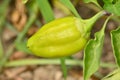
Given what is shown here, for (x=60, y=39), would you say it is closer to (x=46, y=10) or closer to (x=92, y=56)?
(x=92, y=56)

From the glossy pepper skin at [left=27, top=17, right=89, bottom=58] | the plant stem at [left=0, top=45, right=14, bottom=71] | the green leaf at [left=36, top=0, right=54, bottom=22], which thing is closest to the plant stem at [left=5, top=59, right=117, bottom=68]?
the plant stem at [left=0, top=45, right=14, bottom=71]

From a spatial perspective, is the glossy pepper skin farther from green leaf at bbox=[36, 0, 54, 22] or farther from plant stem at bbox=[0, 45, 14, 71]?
plant stem at bbox=[0, 45, 14, 71]

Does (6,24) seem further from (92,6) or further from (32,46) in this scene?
(32,46)

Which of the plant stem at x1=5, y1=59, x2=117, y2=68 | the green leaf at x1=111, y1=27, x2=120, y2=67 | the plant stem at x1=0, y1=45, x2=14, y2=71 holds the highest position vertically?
the green leaf at x1=111, y1=27, x2=120, y2=67

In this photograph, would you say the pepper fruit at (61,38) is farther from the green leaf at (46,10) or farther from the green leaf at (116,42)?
the green leaf at (46,10)

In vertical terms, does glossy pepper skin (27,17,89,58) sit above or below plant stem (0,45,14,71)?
above

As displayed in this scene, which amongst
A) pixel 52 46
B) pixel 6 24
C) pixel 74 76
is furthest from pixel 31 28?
pixel 52 46

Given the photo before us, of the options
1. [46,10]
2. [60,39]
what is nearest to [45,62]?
[46,10]

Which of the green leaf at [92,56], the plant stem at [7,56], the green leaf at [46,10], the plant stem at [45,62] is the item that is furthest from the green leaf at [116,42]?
the plant stem at [7,56]
